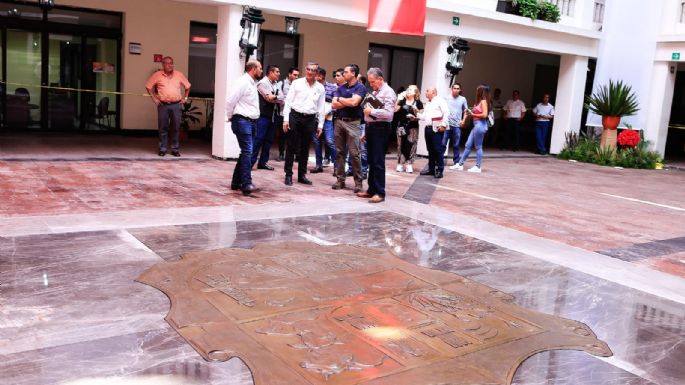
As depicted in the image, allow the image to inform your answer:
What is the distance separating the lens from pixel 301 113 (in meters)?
9.87

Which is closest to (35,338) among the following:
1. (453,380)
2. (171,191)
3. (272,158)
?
(453,380)

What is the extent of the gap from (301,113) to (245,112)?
50.8 inches

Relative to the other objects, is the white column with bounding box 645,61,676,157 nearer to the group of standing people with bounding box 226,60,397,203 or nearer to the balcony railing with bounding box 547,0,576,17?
the balcony railing with bounding box 547,0,576,17

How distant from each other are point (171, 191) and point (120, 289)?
13.8ft

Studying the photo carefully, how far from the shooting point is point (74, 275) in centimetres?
518

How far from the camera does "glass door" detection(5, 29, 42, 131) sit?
14250 mm

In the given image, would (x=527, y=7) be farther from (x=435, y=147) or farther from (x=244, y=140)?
(x=244, y=140)

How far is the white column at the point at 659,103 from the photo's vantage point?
1791 centimetres

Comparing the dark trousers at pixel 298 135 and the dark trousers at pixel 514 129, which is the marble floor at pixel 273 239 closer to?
the dark trousers at pixel 298 135

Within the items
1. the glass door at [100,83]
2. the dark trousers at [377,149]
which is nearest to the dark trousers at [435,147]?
the dark trousers at [377,149]

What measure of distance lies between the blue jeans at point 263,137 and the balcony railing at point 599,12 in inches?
466

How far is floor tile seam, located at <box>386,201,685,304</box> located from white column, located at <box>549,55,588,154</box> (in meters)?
11.1

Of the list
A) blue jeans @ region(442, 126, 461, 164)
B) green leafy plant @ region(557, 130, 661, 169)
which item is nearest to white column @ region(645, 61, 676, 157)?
green leafy plant @ region(557, 130, 661, 169)

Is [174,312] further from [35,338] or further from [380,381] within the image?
[380,381]
